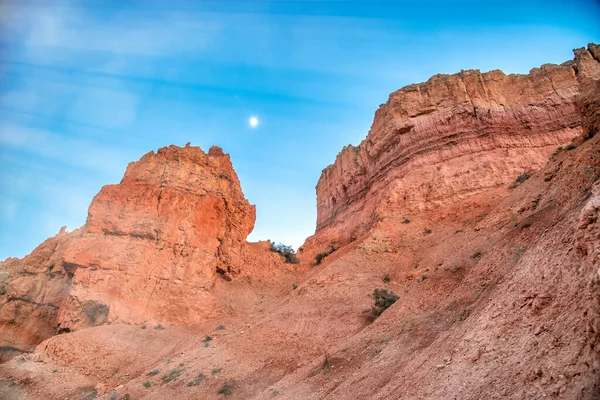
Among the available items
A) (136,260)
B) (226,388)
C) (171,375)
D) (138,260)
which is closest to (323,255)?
(138,260)

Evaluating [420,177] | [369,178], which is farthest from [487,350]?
[369,178]

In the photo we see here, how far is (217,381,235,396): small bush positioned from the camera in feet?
37.7

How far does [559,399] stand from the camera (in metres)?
3.29

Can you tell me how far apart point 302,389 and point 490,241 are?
9054 mm

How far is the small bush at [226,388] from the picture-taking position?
11.5m

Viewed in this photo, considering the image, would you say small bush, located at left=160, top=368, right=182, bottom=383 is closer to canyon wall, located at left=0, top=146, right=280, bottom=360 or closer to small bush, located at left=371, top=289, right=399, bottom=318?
canyon wall, located at left=0, top=146, right=280, bottom=360

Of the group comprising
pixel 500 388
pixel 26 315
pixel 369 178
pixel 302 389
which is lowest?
pixel 302 389

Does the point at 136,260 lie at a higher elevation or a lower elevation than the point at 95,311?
higher

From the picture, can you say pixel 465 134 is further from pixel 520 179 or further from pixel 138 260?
pixel 138 260

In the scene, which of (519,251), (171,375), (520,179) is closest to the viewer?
(519,251)

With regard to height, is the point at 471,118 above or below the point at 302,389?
above

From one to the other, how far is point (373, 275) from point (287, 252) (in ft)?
42.7

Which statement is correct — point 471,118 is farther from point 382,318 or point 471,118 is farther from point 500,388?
point 500,388

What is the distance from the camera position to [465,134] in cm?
2562
